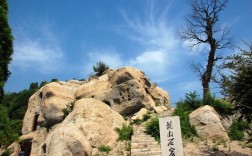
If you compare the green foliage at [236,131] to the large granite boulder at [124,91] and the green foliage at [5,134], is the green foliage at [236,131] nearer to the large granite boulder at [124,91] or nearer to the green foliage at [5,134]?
the large granite boulder at [124,91]

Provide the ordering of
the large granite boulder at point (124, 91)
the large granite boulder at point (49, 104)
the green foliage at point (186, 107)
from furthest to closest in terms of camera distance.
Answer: the large granite boulder at point (49, 104)
the large granite boulder at point (124, 91)
the green foliage at point (186, 107)

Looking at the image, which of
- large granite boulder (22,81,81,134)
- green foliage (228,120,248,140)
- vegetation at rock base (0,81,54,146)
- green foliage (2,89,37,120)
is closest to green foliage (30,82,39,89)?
vegetation at rock base (0,81,54,146)

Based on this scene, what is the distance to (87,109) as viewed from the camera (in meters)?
16.5

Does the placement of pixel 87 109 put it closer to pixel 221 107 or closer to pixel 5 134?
pixel 5 134

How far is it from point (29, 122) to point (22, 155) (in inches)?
104

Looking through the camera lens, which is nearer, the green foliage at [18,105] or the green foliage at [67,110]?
the green foliage at [67,110]

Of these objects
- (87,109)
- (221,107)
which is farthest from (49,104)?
(221,107)

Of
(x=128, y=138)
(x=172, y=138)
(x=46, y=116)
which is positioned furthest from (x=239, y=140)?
(x=46, y=116)

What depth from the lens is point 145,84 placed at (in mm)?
22281

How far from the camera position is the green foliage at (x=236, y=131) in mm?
14812

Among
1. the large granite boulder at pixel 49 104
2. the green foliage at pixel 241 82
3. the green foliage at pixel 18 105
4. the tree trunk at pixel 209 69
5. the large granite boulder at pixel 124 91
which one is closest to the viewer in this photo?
the green foliage at pixel 241 82

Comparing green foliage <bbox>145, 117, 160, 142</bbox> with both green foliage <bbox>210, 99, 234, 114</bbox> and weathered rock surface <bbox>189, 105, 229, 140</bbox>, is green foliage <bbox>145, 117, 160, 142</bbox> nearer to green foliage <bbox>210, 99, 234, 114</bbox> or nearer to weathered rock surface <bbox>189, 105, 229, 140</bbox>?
weathered rock surface <bbox>189, 105, 229, 140</bbox>

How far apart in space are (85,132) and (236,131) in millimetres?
7638

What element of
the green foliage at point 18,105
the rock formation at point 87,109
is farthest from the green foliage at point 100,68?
the green foliage at point 18,105
